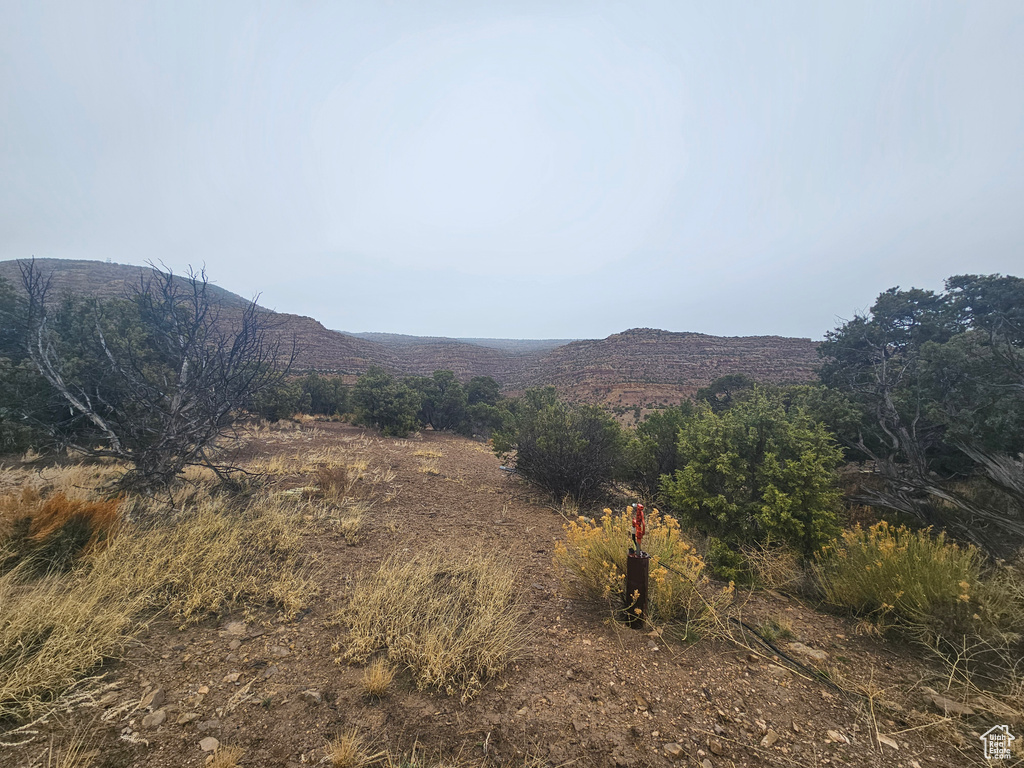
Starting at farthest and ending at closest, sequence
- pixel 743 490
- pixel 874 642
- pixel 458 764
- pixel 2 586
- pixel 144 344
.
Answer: pixel 144 344 → pixel 743 490 → pixel 874 642 → pixel 2 586 → pixel 458 764

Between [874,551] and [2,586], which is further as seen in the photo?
[874,551]

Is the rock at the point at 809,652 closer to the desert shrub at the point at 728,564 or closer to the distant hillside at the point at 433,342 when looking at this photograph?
the desert shrub at the point at 728,564

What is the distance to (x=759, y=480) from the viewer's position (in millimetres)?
5395

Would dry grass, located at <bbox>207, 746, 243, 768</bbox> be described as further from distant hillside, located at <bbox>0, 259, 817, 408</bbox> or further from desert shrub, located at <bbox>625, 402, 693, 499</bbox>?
distant hillside, located at <bbox>0, 259, 817, 408</bbox>

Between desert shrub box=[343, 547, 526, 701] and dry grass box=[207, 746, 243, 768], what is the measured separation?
846 mm

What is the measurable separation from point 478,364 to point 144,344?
4230cm

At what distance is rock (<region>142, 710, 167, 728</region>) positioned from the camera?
2131 millimetres

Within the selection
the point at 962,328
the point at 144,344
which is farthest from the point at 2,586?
the point at 962,328

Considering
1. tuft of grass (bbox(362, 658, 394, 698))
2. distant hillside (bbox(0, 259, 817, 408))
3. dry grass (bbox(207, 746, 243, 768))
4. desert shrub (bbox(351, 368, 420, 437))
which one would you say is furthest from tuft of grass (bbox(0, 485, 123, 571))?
distant hillside (bbox(0, 259, 817, 408))

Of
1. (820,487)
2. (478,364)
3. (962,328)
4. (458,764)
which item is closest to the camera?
(458,764)

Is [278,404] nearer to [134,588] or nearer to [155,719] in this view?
[134,588]

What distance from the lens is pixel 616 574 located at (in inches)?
144

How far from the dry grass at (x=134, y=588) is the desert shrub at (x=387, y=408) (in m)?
12.5

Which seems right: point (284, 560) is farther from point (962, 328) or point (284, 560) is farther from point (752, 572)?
point (962, 328)
